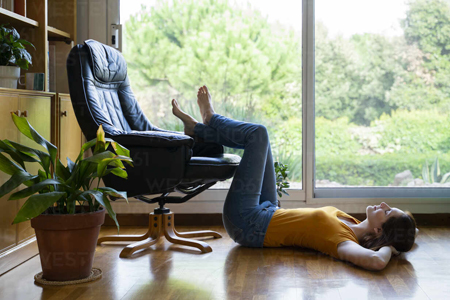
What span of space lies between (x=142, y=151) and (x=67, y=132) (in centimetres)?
79

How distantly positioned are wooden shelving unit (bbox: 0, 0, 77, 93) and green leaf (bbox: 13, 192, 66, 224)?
980 mm

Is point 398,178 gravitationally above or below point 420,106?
below

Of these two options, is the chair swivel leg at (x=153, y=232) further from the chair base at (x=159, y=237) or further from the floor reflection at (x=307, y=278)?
the floor reflection at (x=307, y=278)

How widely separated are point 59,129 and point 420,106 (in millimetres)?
2287

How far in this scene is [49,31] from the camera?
9.52 feet

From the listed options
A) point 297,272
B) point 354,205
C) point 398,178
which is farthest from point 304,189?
point 297,272

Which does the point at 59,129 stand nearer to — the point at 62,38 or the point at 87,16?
the point at 62,38

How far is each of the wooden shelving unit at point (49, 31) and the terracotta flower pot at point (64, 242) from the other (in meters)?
0.93

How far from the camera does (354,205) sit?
333cm

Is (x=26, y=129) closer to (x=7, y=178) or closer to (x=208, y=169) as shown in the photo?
(x=7, y=178)

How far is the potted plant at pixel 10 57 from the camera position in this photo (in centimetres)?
233

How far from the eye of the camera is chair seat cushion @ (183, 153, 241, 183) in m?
2.30

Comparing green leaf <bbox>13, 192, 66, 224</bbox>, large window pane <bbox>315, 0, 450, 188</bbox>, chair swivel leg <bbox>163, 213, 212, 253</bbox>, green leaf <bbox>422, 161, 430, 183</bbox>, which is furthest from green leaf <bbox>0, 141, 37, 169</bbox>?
green leaf <bbox>422, 161, 430, 183</bbox>

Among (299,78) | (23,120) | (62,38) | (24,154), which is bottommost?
(24,154)
